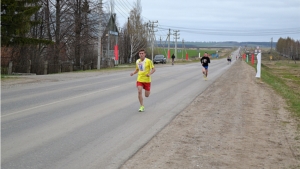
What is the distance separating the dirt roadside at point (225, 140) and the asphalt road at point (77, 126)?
41cm

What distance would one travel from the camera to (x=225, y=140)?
324 inches

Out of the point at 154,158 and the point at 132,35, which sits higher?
the point at 132,35

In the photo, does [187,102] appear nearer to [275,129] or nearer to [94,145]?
[275,129]

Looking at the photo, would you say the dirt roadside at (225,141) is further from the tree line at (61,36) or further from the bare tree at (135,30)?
the bare tree at (135,30)

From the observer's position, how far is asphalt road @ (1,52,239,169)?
6.68 m

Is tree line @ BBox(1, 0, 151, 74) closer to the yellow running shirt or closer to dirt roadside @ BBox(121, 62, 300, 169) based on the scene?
the yellow running shirt

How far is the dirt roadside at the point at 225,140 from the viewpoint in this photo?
21.6 ft

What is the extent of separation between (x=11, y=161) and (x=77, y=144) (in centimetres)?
145

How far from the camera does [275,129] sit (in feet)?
31.3

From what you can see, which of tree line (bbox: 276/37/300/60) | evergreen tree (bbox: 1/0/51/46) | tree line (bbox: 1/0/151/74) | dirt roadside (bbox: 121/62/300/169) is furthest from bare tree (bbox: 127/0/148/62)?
tree line (bbox: 276/37/300/60)

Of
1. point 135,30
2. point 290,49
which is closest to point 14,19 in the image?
point 135,30

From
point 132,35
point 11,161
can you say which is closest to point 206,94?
point 11,161

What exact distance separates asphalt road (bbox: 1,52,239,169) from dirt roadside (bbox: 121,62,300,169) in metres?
0.41

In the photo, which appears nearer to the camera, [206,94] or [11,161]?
[11,161]
